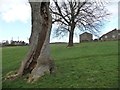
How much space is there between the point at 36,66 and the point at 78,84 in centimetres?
297

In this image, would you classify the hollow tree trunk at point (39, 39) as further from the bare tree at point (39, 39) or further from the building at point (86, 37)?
the building at point (86, 37)

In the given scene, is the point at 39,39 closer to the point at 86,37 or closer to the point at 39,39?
the point at 39,39

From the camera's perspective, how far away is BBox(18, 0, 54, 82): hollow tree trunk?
14.8 m

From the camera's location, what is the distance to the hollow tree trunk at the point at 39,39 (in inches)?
583

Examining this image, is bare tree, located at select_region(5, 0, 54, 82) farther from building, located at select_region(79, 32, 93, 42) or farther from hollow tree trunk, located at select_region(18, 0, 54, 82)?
building, located at select_region(79, 32, 93, 42)

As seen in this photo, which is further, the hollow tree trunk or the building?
the building

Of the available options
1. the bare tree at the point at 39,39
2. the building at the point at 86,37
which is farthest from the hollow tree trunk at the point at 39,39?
the building at the point at 86,37

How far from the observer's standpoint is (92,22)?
148 feet

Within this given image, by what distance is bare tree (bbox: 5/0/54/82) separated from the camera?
14.8 metres

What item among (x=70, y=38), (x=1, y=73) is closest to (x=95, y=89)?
(x=1, y=73)

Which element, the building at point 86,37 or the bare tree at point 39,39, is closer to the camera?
the bare tree at point 39,39

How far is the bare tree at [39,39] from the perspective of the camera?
14.8m

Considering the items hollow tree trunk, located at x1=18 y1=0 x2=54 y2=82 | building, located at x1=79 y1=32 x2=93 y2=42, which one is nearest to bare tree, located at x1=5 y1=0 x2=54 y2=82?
hollow tree trunk, located at x1=18 y1=0 x2=54 y2=82

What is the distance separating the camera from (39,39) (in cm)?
1520
